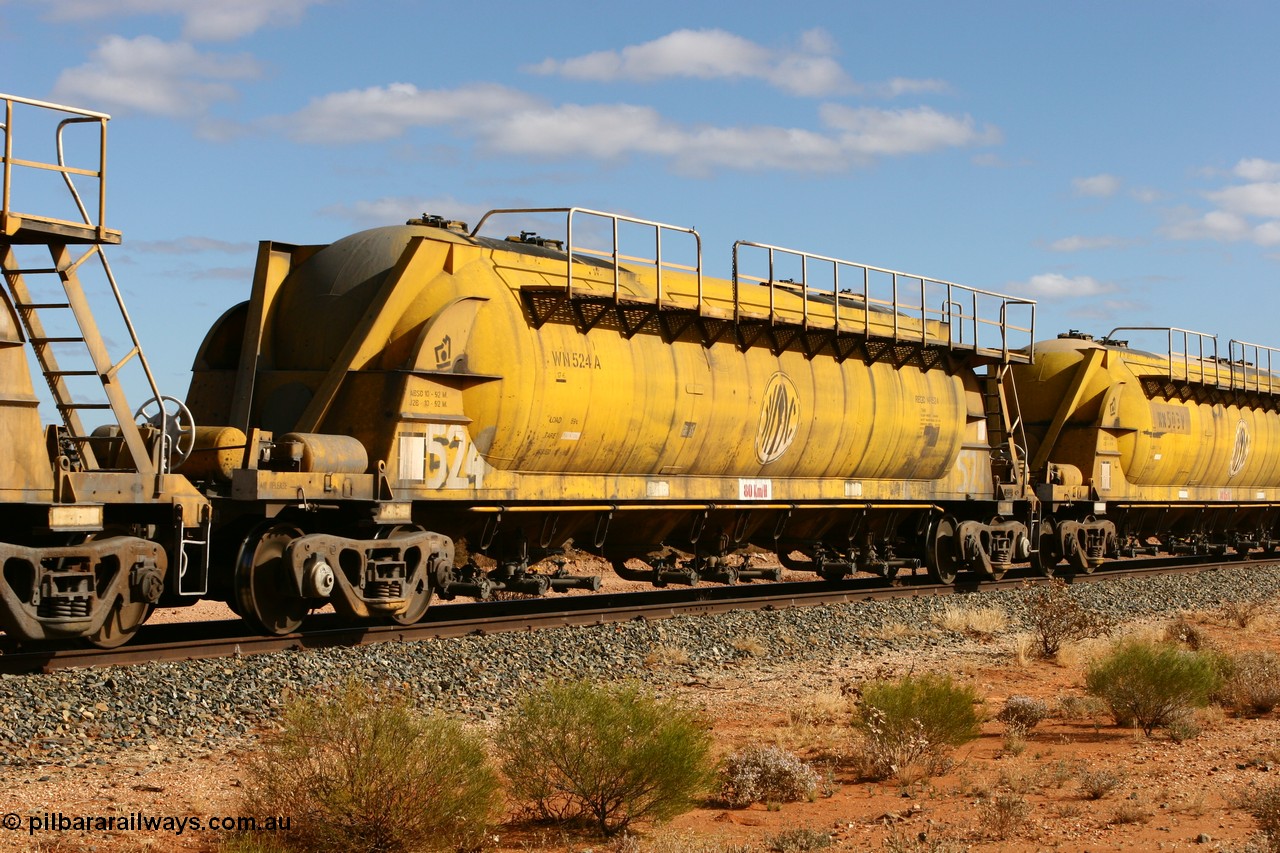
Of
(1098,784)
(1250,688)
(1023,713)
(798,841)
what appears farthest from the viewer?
(1250,688)

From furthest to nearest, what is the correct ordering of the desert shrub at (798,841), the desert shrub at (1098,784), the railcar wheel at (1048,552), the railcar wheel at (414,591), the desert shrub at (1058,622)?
the railcar wheel at (1048,552) < the desert shrub at (1058,622) < the railcar wheel at (414,591) < the desert shrub at (1098,784) < the desert shrub at (798,841)

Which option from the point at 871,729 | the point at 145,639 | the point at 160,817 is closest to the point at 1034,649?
the point at 871,729

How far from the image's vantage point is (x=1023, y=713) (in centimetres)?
1066

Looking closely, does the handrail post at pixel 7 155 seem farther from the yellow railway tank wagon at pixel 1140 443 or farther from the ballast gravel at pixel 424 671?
the yellow railway tank wagon at pixel 1140 443

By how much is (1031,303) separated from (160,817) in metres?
18.8

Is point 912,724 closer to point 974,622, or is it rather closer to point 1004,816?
point 1004,816

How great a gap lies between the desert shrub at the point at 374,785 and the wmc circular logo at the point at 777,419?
1025cm

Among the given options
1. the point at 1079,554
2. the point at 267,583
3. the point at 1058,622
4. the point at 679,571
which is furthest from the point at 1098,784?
the point at 1079,554

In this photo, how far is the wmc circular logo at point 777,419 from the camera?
17328mm

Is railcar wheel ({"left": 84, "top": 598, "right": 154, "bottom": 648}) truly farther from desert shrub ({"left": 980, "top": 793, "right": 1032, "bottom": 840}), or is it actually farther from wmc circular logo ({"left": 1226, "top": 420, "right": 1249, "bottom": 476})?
wmc circular logo ({"left": 1226, "top": 420, "right": 1249, "bottom": 476})

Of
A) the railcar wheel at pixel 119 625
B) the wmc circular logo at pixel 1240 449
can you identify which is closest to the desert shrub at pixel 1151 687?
the railcar wheel at pixel 119 625

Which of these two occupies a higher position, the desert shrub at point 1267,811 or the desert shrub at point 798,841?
the desert shrub at point 1267,811

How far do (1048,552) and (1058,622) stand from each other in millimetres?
9740

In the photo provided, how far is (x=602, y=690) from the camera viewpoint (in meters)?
8.25
